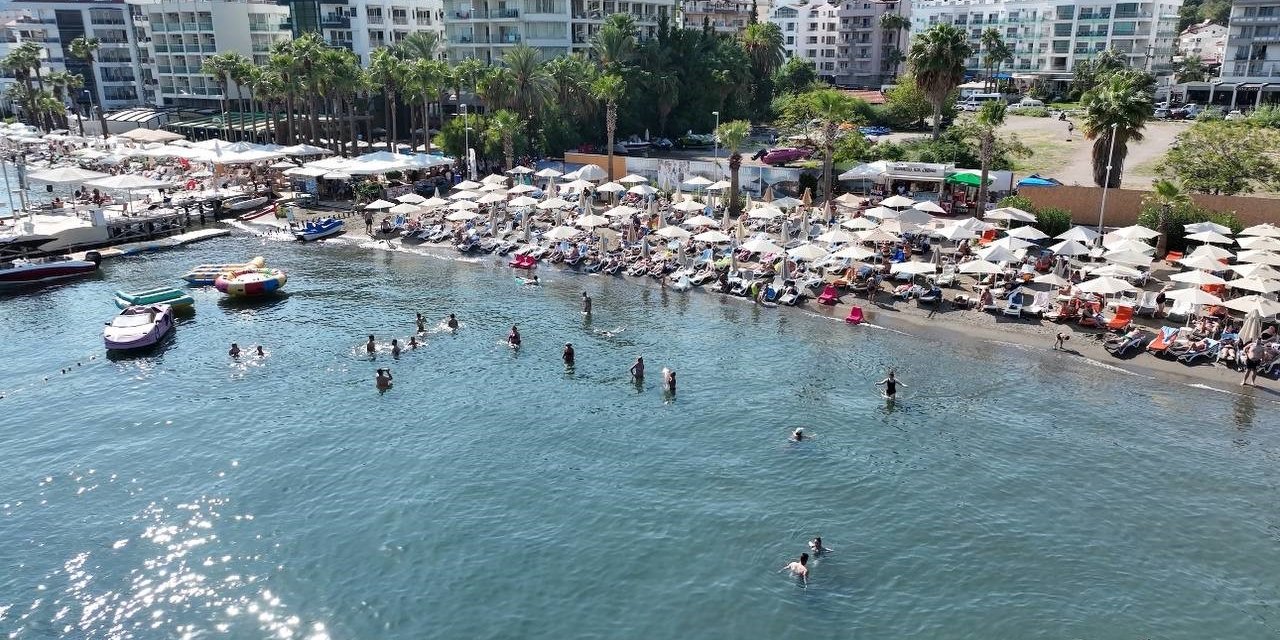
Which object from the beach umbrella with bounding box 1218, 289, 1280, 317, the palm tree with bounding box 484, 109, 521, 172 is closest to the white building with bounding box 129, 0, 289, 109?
the palm tree with bounding box 484, 109, 521, 172

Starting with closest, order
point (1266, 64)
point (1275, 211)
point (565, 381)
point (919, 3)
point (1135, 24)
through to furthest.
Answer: point (565, 381), point (1275, 211), point (1266, 64), point (1135, 24), point (919, 3)

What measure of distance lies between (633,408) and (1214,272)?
3193 centimetres

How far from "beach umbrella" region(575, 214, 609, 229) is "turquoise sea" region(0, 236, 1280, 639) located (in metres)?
13.9

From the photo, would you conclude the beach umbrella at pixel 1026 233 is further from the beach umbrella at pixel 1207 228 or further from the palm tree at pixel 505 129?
the palm tree at pixel 505 129

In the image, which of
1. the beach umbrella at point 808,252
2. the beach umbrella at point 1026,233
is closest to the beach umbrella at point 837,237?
the beach umbrella at point 808,252

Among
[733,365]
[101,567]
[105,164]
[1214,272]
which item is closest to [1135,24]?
[1214,272]

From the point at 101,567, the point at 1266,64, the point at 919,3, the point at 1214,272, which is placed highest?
the point at 919,3

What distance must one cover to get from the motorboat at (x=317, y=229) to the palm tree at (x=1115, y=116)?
4810 centimetres

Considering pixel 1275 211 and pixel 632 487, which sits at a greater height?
pixel 1275 211

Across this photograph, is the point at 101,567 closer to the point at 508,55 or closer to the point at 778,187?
the point at 778,187

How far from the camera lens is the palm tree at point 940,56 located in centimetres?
6588

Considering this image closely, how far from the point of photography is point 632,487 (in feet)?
88.2

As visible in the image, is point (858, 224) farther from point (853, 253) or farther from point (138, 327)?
point (138, 327)

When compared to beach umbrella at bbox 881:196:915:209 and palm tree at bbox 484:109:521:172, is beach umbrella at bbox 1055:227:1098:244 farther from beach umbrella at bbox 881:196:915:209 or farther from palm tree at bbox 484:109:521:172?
palm tree at bbox 484:109:521:172
